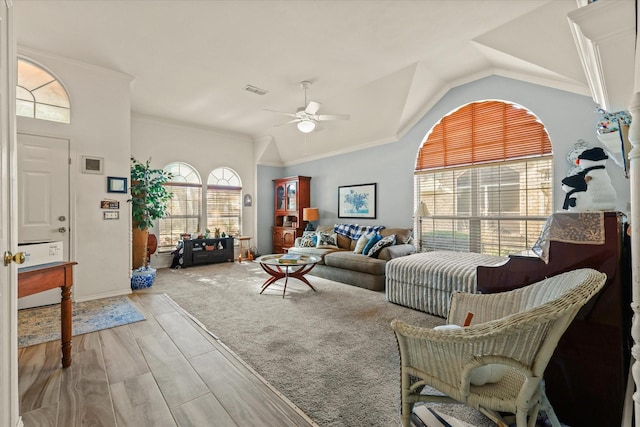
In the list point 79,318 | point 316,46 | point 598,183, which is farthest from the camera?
point 316,46

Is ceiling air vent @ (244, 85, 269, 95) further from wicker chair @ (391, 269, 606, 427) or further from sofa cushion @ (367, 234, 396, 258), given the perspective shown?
wicker chair @ (391, 269, 606, 427)

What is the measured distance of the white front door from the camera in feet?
11.3

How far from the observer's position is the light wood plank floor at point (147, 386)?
1.63 meters

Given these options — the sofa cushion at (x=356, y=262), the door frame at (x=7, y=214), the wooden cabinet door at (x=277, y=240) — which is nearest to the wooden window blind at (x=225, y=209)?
the wooden cabinet door at (x=277, y=240)

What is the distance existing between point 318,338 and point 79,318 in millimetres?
2595

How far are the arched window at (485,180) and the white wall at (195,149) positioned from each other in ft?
14.1

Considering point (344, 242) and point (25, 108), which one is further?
point (344, 242)

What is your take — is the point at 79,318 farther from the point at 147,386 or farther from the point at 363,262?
the point at 363,262

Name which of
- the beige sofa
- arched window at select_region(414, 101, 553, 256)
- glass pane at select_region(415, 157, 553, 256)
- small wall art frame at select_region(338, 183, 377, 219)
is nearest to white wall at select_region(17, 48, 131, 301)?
the beige sofa

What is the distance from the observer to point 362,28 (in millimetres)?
3055

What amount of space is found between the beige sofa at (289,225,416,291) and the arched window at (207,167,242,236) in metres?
2.48

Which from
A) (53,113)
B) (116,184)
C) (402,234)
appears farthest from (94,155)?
A: (402,234)

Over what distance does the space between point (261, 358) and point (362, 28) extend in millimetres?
3280

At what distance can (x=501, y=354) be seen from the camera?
3.73ft
